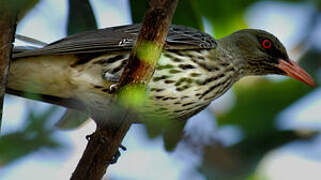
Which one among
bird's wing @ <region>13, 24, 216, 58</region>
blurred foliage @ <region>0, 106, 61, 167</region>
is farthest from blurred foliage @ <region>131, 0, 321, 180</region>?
bird's wing @ <region>13, 24, 216, 58</region>

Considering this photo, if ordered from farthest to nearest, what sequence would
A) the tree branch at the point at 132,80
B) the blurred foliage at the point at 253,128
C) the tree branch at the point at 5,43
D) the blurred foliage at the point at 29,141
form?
the tree branch at the point at 132,80 → the tree branch at the point at 5,43 → the blurred foliage at the point at 253,128 → the blurred foliage at the point at 29,141

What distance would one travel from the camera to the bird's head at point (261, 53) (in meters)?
4.82

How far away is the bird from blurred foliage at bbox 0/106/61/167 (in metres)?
2.26

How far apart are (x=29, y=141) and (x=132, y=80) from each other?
146 centimetres

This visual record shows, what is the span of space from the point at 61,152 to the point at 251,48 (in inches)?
156

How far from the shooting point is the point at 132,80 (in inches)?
105

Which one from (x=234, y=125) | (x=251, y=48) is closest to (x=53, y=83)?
(x=251, y=48)

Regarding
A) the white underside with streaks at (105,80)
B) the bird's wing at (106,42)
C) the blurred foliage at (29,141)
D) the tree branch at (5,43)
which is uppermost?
the blurred foliage at (29,141)

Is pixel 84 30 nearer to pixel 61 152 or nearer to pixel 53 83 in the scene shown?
pixel 53 83

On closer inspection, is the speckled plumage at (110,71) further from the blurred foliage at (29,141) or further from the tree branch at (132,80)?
the blurred foliage at (29,141)

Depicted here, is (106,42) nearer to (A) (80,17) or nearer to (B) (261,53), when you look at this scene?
(A) (80,17)

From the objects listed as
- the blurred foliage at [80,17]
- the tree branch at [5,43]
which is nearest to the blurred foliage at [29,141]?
the tree branch at [5,43]

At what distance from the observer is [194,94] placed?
3.91 metres

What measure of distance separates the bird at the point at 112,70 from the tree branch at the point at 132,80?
41cm
